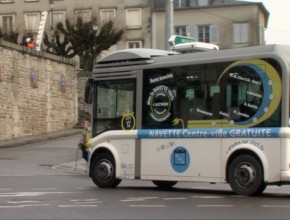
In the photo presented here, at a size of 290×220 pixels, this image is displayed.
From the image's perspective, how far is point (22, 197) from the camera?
44.3 ft

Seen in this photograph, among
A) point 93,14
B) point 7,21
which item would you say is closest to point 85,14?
point 93,14

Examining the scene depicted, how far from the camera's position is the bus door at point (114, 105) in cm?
1592

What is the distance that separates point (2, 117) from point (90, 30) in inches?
1193

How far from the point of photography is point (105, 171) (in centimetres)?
1639

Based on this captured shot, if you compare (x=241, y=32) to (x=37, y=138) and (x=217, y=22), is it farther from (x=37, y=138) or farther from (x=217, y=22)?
(x=37, y=138)

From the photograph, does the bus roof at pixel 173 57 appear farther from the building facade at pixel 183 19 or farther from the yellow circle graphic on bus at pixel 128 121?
the building facade at pixel 183 19

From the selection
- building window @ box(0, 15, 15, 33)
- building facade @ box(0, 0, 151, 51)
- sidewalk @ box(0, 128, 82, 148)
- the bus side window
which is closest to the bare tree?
building facade @ box(0, 0, 151, 51)

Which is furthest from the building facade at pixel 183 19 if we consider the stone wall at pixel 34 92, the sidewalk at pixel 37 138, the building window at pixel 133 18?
the sidewalk at pixel 37 138

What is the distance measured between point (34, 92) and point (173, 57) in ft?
91.3

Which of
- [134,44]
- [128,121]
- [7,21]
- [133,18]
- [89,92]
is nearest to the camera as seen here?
[128,121]

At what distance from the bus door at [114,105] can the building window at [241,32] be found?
204 ft

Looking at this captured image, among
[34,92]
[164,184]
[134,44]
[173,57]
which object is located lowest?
[164,184]

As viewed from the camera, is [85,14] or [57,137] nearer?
[57,137]

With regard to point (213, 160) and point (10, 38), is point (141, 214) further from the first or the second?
point (10, 38)
